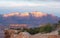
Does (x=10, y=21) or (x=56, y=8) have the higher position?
(x=56, y=8)

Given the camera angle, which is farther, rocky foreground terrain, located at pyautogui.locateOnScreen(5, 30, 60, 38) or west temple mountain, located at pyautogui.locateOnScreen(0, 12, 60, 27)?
west temple mountain, located at pyautogui.locateOnScreen(0, 12, 60, 27)

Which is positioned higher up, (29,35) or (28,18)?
(28,18)

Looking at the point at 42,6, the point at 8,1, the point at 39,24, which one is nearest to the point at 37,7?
the point at 42,6

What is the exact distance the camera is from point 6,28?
377 centimetres

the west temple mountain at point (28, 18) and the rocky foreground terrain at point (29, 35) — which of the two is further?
the west temple mountain at point (28, 18)

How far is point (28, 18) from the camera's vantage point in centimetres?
385

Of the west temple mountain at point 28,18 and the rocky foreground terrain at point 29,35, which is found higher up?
the west temple mountain at point 28,18

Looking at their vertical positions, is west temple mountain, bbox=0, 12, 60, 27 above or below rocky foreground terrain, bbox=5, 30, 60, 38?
above

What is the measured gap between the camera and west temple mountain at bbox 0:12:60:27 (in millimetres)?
3809

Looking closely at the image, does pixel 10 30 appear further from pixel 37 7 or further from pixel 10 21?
pixel 37 7

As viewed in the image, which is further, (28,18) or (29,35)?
(28,18)

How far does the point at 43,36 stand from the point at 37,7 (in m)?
0.77

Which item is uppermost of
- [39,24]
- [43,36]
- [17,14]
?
[17,14]

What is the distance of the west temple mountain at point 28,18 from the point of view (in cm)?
381
